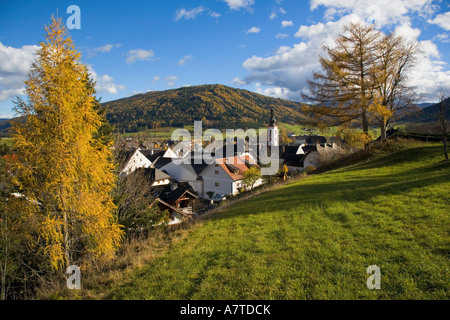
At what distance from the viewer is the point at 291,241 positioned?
6.44 metres

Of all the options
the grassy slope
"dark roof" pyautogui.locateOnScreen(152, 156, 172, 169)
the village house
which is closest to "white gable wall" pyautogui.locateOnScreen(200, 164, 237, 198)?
the village house

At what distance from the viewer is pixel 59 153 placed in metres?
6.29

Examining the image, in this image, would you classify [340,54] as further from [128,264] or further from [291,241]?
[128,264]

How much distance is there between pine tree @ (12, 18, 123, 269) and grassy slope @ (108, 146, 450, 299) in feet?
8.69

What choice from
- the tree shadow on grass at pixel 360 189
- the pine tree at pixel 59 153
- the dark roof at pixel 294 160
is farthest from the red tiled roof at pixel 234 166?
the pine tree at pixel 59 153

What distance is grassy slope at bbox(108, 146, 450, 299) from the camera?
13.7ft

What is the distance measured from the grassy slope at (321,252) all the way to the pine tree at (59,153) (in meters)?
2.65

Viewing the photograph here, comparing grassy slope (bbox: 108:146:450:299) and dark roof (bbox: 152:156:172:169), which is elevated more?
dark roof (bbox: 152:156:172:169)

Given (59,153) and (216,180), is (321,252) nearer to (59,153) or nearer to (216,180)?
(59,153)

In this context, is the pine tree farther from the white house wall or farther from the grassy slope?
the white house wall

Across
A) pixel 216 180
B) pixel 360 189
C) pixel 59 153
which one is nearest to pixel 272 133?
pixel 216 180

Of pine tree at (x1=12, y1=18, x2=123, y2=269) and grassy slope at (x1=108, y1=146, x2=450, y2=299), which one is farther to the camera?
pine tree at (x1=12, y1=18, x2=123, y2=269)

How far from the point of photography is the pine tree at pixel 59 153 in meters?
6.25
